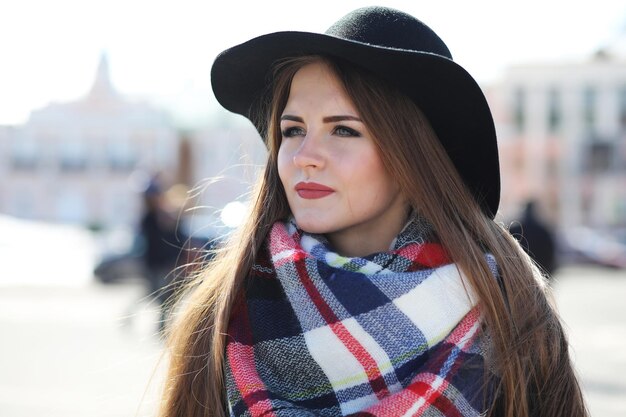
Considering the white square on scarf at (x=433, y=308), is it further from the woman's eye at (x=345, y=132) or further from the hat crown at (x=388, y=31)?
the hat crown at (x=388, y=31)

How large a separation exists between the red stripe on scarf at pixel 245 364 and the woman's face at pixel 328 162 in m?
0.27

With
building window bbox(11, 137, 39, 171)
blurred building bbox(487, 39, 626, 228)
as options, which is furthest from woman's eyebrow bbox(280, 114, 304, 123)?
building window bbox(11, 137, 39, 171)

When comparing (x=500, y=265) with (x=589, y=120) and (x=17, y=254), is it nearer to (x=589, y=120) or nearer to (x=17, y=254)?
(x=17, y=254)

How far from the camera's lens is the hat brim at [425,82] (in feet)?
6.81

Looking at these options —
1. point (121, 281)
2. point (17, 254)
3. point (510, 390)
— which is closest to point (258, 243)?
point (510, 390)

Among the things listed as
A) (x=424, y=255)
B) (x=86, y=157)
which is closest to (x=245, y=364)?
(x=424, y=255)

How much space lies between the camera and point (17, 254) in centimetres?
3519

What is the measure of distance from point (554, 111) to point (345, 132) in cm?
5132

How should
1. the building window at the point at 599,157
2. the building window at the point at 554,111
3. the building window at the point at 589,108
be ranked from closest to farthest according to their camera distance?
the building window at the point at 599,157 < the building window at the point at 589,108 < the building window at the point at 554,111

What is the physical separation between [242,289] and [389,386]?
1.44 feet

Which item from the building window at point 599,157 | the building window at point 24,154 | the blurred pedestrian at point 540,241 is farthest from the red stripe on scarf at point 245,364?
the building window at point 24,154

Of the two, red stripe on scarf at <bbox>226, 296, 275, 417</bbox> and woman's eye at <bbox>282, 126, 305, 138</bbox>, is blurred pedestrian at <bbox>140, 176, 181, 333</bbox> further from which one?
red stripe on scarf at <bbox>226, 296, 275, 417</bbox>

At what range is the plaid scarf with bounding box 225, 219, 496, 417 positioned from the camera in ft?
6.43

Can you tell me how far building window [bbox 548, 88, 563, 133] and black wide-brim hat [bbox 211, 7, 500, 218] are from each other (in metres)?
50.5
